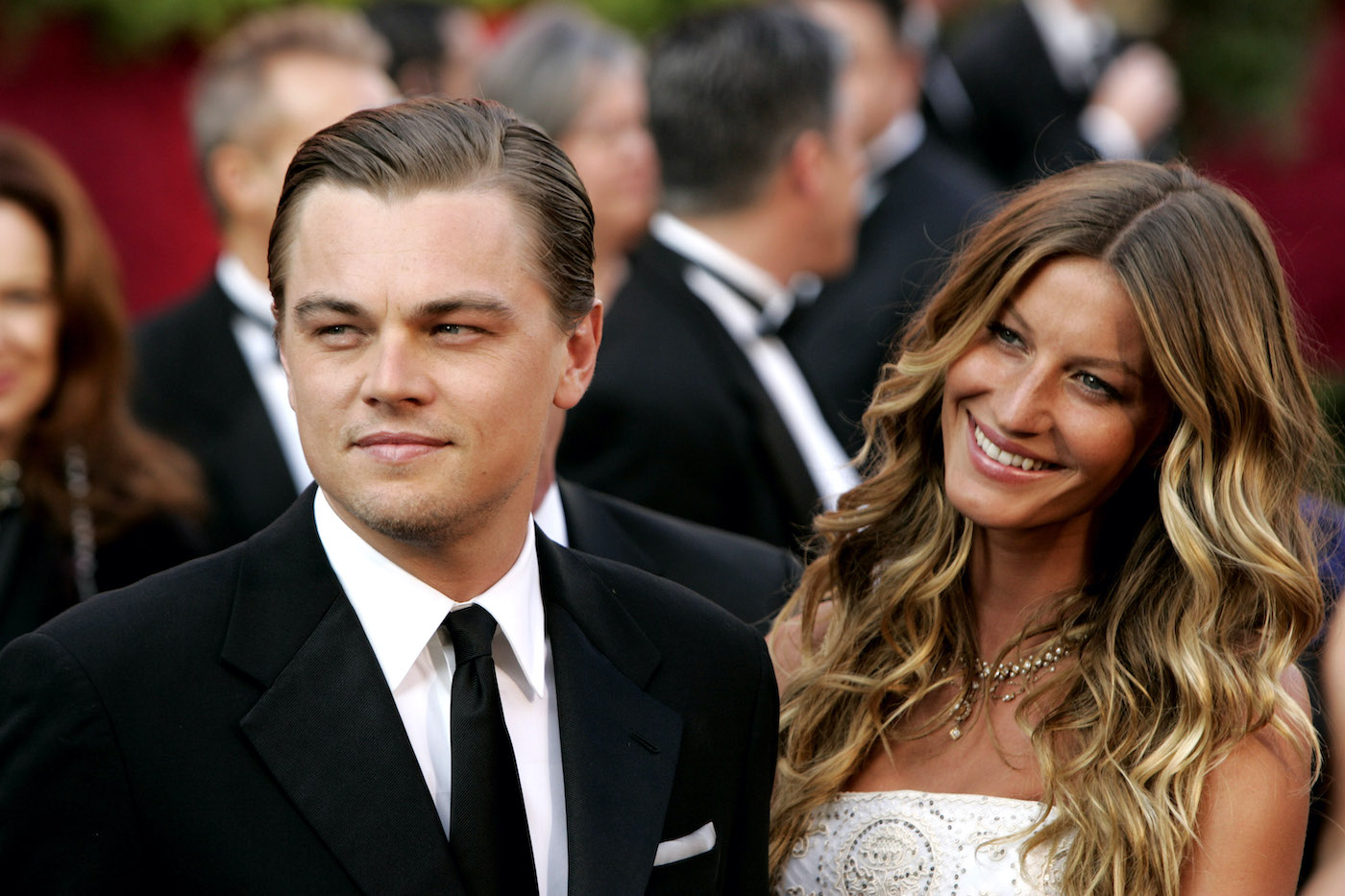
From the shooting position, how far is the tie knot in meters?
2.26

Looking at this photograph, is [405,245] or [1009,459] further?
[1009,459]

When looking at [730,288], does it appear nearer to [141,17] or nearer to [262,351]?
[262,351]

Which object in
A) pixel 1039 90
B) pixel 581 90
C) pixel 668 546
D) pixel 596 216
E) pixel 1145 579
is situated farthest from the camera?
pixel 1039 90

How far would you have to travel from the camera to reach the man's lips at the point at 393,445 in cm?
214

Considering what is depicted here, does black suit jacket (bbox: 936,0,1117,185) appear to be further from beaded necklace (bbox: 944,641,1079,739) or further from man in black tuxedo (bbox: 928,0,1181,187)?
beaded necklace (bbox: 944,641,1079,739)

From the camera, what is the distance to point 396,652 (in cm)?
223

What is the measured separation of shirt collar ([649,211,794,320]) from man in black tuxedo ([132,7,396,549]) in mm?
1326

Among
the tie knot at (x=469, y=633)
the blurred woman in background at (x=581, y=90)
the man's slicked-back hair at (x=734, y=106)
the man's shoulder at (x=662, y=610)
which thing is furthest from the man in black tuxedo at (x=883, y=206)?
the tie knot at (x=469, y=633)

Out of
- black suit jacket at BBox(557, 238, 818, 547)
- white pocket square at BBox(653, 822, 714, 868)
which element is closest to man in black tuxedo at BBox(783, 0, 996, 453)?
black suit jacket at BBox(557, 238, 818, 547)

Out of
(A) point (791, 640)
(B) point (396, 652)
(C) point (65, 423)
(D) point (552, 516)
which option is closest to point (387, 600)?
(B) point (396, 652)

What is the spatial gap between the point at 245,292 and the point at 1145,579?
132 inches

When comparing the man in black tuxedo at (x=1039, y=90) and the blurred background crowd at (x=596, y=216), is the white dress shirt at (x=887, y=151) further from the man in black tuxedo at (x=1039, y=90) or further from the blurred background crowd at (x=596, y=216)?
the man in black tuxedo at (x=1039, y=90)

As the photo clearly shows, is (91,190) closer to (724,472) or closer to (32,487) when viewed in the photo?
(32,487)

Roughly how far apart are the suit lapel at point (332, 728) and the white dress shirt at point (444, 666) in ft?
0.12
